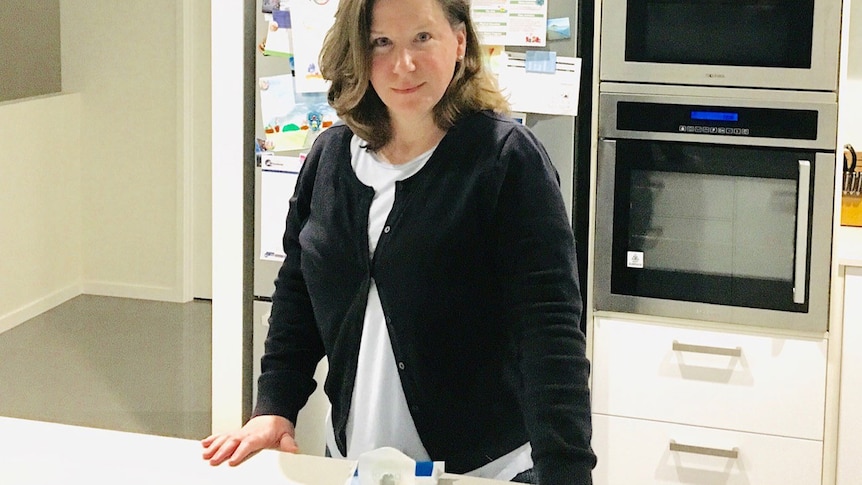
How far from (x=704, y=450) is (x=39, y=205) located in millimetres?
3216

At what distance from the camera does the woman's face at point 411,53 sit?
59.4 inches

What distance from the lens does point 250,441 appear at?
147 centimetres

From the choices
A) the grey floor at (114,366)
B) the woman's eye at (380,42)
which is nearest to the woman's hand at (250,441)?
the woman's eye at (380,42)

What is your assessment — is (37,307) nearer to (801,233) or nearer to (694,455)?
(694,455)

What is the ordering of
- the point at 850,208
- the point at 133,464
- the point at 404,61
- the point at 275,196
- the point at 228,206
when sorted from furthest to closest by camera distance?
1. the point at 850,208
2. the point at 275,196
3. the point at 228,206
4. the point at 404,61
5. the point at 133,464

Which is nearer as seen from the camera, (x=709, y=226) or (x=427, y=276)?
(x=427, y=276)

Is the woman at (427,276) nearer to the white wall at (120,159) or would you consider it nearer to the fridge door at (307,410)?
the fridge door at (307,410)

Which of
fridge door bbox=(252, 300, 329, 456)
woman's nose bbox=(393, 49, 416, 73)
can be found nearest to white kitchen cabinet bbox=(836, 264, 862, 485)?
fridge door bbox=(252, 300, 329, 456)

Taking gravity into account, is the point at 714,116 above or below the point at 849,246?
above

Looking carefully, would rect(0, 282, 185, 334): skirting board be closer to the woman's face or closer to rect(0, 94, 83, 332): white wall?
rect(0, 94, 83, 332): white wall

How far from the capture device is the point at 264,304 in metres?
2.60

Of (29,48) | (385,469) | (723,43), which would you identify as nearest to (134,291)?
(29,48)

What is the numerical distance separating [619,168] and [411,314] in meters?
1.29

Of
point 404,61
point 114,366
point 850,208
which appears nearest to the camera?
point 404,61
